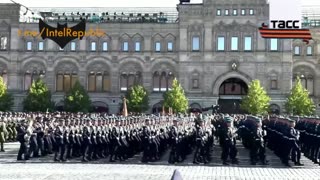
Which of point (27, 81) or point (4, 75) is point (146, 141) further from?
point (4, 75)

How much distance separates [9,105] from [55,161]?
50008mm

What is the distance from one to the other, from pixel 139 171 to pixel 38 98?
53.3 m

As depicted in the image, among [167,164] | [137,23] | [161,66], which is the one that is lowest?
[167,164]

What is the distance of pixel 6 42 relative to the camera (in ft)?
260

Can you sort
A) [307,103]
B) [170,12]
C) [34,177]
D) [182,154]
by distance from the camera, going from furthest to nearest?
[170,12] < [307,103] < [182,154] < [34,177]

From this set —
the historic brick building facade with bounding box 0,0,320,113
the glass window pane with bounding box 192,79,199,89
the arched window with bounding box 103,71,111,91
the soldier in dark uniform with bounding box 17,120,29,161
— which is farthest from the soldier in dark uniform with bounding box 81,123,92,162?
the arched window with bounding box 103,71,111,91

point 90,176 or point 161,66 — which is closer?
point 90,176

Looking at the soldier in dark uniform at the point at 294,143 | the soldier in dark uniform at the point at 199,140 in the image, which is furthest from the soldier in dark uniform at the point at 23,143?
the soldier in dark uniform at the point at 294,143

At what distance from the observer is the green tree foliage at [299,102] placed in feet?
235

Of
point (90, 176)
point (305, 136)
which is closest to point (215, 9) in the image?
point (305, 136)

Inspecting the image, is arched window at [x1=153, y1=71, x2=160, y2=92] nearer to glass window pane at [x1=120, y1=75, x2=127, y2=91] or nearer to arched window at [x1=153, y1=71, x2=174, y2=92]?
arched window at [x1=153, y1=71, x2=174, y2=92]

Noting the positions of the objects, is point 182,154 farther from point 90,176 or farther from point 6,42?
point 6,42

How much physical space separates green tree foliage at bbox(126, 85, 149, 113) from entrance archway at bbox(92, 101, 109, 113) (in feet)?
15.7

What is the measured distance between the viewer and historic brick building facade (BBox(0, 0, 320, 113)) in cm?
7662
